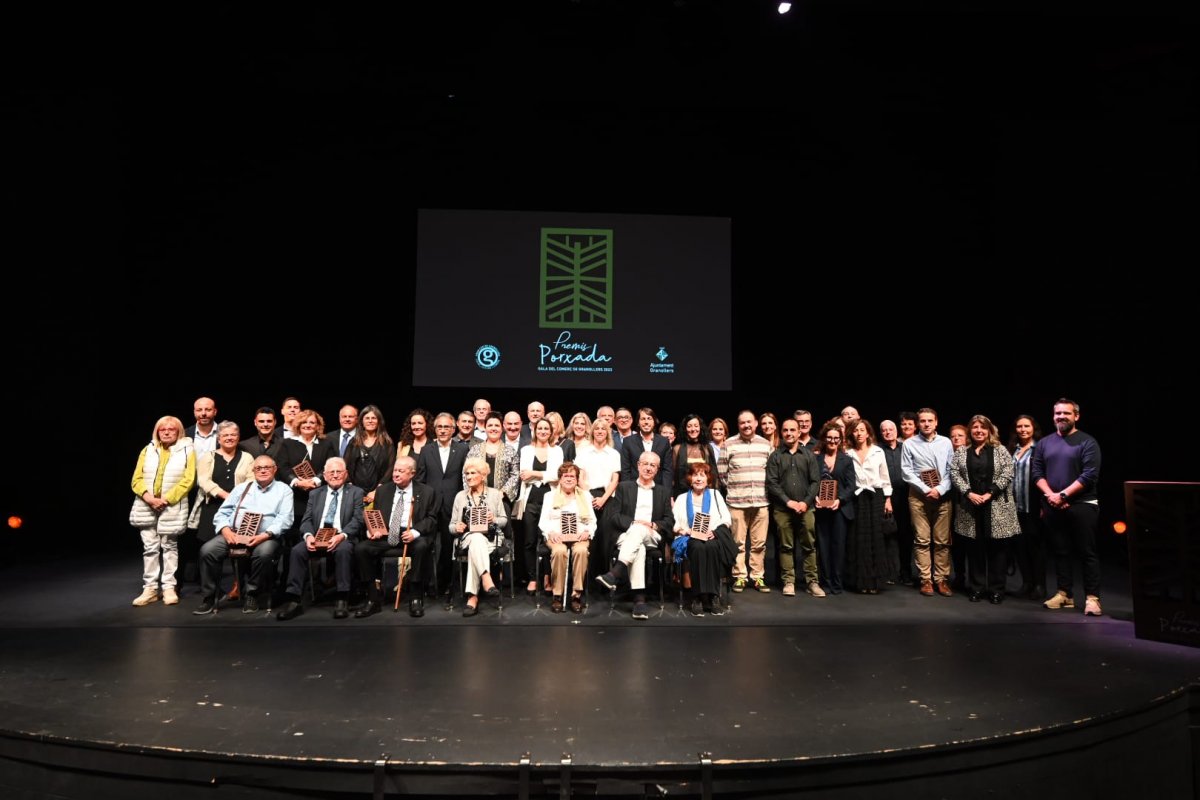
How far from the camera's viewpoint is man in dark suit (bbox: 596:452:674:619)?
176 inches

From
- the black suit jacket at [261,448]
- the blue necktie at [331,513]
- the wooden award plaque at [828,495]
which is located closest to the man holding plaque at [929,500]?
the wooden award plaque at [828,495]

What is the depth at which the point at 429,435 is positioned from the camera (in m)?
5.46

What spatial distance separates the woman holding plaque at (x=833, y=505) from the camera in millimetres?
5004

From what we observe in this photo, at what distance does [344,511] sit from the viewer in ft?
14.8

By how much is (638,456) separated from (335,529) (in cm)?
231

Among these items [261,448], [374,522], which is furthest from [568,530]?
[261,448]

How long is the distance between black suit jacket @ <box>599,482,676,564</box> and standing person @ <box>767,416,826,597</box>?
92 cm

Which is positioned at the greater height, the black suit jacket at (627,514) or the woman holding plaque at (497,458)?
the woman holding plaque at (497,458)

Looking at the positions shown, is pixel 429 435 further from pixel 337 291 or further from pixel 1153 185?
pixel 1153 185

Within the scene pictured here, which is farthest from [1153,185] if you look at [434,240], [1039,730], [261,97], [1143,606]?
[261,97]

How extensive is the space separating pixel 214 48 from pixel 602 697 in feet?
20.3

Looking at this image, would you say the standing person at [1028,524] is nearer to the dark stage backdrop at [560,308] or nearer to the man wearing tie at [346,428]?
the dark stage backdrop at [560,308]

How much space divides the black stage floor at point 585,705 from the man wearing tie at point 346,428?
4.44ft

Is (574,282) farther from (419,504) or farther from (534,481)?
(419,504)
